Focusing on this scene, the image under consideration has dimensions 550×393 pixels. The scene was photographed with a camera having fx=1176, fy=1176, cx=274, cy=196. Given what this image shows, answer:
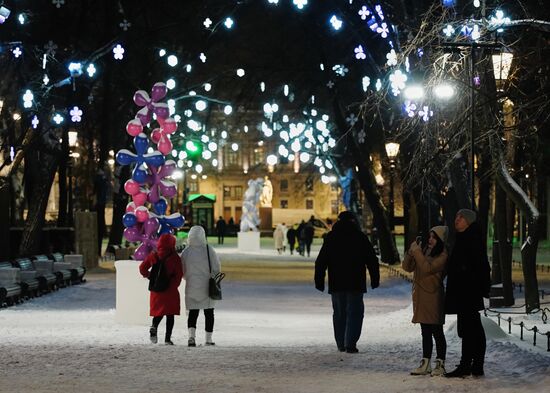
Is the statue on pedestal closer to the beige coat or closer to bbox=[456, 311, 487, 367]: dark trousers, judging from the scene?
the beige coat

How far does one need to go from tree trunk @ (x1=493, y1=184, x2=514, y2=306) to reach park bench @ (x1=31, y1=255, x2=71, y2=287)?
40.1ft

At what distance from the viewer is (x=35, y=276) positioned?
27.6 meters

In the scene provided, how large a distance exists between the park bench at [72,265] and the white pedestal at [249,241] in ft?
85.4

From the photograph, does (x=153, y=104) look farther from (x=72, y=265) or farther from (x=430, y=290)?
(x=72, y=265)

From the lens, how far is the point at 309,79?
4369 centimetres

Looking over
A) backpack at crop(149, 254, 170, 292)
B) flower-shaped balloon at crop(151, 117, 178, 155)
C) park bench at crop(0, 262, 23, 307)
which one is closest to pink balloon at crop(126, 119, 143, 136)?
flower-shaped balloon at crop(151, 117, 178, 155)

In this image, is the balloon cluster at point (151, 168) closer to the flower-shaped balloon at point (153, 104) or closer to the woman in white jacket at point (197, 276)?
the flower-shaped balloon at point (153, 104)

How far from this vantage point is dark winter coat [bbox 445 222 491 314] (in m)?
12.0

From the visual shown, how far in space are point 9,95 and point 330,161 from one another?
659 inches

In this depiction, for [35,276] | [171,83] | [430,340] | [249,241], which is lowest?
[430,340]

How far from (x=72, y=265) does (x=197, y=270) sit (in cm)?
1749

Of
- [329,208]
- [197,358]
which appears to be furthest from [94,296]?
[329,208]

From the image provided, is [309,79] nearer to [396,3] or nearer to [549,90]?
[396,3]

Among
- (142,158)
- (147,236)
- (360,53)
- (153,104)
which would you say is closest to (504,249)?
(147,236)
